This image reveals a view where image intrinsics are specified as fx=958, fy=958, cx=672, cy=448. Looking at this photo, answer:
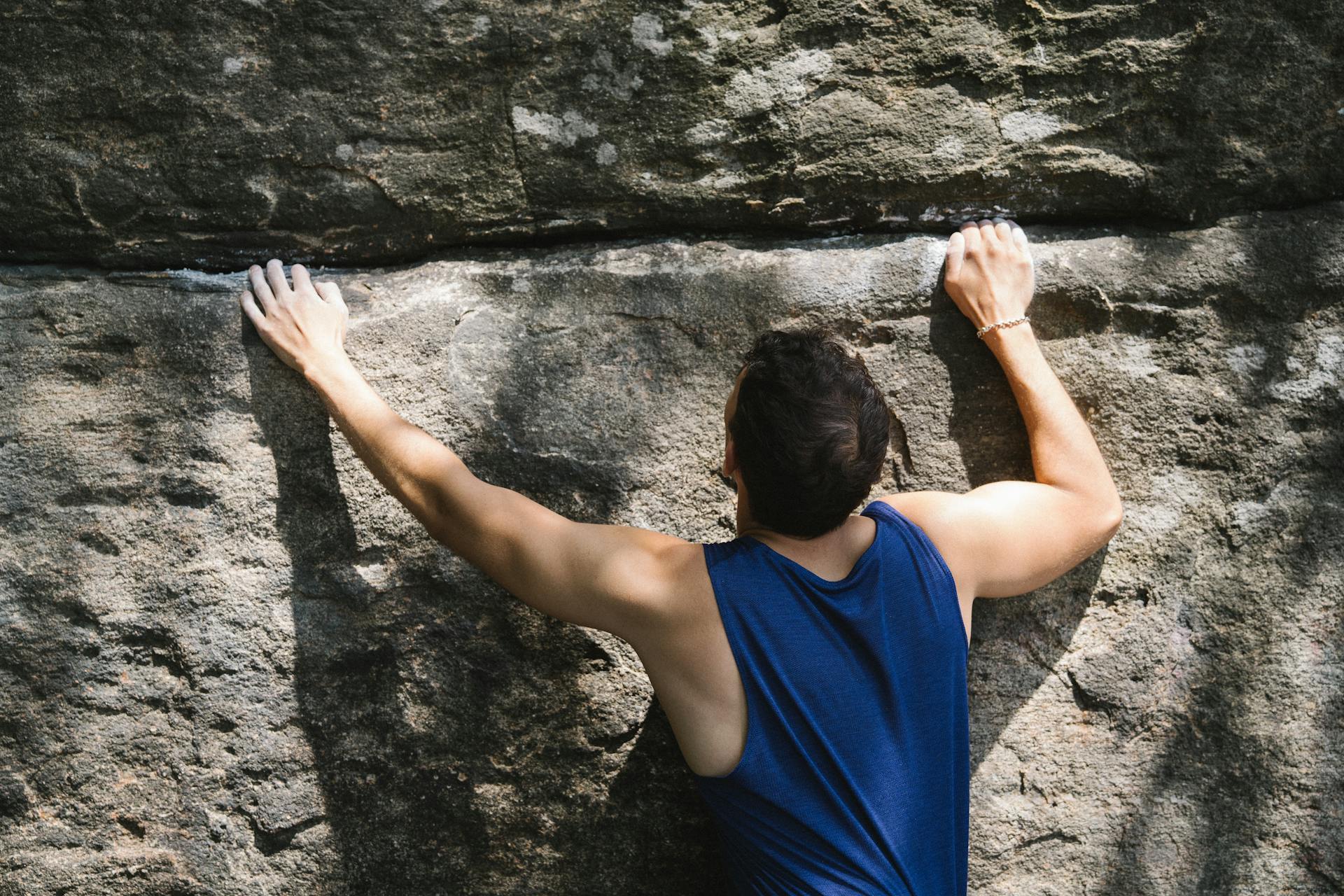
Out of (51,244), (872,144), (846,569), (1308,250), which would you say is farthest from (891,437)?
(51,244)

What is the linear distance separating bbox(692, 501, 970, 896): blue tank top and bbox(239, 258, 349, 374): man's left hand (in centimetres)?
90

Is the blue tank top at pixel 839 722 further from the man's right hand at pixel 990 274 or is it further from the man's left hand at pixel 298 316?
the man's left hand at pixel 298 316

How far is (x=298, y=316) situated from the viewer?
1.95 m

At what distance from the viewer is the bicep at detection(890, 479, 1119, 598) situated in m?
1.81

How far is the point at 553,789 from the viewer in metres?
2.07

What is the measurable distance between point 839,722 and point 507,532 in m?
0.66

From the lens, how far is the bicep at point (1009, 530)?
1813 mm

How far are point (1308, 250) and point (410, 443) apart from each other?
1.90 metres

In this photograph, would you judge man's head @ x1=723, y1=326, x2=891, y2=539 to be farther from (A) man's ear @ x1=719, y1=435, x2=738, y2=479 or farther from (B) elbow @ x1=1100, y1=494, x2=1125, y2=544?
(B) elbow @ x1=1100, y1=494, x2=1125, y2=544

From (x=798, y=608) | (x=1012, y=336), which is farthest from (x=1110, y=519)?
(x=798, y=608)

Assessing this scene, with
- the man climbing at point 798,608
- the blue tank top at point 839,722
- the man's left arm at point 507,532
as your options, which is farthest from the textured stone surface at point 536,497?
the blue tank top at point 839,722

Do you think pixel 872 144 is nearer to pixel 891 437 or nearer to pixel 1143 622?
pixel 891 437

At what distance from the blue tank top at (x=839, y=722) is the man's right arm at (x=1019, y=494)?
0.16 meters

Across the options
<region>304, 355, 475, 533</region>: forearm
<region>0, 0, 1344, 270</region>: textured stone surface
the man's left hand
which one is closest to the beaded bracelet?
<region>0, 0, 1344, 270</region>: textured stone surface
